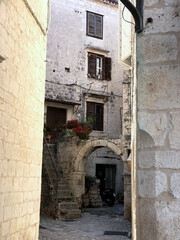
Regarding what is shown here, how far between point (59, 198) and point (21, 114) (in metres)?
7.00

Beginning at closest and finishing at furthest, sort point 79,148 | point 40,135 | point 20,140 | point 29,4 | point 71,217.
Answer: point 20,140, point 29,4, point 40,135, point 71,217, point 79,148

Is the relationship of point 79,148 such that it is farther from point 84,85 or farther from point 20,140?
point 20,140

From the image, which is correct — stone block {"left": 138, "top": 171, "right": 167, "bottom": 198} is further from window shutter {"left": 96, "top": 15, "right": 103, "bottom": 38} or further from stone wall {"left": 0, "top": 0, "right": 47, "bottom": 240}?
window shutter {"left": 96, "top": 15, "right": 103, "bottom": 38}

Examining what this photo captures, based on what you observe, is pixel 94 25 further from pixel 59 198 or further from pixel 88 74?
pixel 59 198

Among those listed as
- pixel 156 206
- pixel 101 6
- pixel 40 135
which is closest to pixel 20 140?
pixel 40 135

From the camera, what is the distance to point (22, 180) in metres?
5.87

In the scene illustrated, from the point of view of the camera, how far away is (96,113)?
17.8 metres

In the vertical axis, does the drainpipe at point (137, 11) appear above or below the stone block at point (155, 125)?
above

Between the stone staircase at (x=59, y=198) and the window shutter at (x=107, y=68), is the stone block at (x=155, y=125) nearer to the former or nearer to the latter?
the stone staircase at (x=59, y=198)

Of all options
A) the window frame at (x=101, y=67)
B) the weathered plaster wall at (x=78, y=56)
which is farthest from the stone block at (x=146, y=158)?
the window frame at (x=101, y=67)

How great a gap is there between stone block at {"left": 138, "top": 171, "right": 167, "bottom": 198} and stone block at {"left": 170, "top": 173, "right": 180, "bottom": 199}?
55 mm

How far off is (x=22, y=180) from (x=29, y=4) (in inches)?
140

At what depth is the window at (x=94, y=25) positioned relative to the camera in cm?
1842

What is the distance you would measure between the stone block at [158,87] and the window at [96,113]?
48.7 feet
